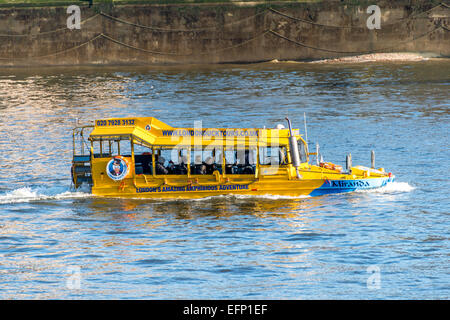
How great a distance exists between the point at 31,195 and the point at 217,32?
36.3 m

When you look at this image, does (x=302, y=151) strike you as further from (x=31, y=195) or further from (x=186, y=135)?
(x=31, y=195)

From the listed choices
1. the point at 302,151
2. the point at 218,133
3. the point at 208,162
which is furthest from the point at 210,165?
the point at 302,151

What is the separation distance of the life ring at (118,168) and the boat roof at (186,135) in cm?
80

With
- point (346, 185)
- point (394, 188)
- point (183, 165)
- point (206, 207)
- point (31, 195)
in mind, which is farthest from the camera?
point (31, 195)

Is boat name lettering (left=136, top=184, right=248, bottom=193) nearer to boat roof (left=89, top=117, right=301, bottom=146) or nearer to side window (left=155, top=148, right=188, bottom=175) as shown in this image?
side window (left=155, top=148, right=188, bottom=175)

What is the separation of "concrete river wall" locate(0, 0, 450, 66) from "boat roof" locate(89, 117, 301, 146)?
117 feet

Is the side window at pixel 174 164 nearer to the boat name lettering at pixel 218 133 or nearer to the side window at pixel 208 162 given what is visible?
the side window at pixel 208 162

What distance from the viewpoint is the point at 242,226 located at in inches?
1030

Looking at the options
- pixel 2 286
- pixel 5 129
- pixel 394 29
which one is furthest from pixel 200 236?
pixel 394 29

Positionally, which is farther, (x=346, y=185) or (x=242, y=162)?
(x=346, y=185)

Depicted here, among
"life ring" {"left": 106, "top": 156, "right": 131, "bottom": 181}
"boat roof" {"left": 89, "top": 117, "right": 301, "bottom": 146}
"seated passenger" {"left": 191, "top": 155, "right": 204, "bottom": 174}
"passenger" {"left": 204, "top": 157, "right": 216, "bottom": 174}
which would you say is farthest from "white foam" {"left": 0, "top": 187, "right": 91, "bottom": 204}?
"passenger" {"left": 204, "top": 157, "right": 216, "bottom": 174}

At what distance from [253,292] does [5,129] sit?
27604 millimetres

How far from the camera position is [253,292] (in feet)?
67.4

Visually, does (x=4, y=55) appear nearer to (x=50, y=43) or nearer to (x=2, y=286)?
(x=50, y=43)
